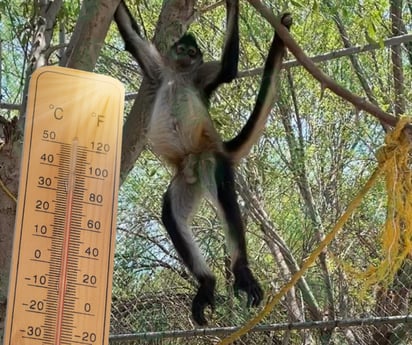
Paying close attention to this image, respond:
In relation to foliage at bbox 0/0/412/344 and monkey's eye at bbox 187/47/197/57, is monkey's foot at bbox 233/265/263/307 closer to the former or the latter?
monkey's eye at bbox 187/47/197/57

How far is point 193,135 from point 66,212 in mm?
2018

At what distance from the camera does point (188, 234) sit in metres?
3.54

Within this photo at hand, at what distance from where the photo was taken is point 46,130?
166 centimetres

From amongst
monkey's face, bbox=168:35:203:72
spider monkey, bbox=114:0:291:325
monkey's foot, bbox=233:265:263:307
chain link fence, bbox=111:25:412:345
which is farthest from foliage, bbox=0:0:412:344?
monkey's foot, bbox=233:265:263:307

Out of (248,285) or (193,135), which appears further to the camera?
(193,135)

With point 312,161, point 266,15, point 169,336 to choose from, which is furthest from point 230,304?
point 266,15

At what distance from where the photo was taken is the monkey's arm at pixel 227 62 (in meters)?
3.41

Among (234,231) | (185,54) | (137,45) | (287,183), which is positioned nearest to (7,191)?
(234,231)

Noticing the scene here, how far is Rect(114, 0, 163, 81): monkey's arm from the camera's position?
3.54m

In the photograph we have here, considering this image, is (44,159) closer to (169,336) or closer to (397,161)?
(397,161)

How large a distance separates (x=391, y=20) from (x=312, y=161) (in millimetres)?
1097

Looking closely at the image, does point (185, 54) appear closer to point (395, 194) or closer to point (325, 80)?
point (325, 80)

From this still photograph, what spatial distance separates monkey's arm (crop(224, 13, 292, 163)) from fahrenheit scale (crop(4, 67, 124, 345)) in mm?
1479

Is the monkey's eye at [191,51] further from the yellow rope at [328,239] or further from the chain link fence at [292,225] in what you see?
the yellow rope at [328,239]
